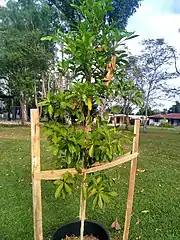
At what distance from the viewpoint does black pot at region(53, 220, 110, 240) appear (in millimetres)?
2006

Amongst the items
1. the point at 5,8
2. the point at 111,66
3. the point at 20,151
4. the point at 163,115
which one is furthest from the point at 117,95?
the point at 163,115

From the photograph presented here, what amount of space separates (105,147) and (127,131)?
0.40m

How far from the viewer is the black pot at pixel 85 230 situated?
79.0 inches

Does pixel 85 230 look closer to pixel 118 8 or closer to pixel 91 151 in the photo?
pixel 91 151

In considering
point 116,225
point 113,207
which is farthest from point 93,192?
point 113,207

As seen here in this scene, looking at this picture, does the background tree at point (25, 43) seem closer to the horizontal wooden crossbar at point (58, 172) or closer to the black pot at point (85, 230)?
the black pot at point (85, 230)

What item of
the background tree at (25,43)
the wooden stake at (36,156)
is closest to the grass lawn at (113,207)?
the wooden stake at (36,156)

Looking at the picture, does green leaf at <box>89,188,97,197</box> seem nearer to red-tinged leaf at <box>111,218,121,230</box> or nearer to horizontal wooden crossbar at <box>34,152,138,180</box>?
horizontal wooden crossbar at <box>34,152,138,180</box>

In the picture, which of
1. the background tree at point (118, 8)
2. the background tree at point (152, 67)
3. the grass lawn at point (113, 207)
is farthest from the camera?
the background tree at point (152, 67)

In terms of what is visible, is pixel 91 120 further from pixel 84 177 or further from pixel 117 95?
pixel 84 177

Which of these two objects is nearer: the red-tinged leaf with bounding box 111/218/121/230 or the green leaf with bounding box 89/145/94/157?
the green leaf with bounding box 89/145/94/157

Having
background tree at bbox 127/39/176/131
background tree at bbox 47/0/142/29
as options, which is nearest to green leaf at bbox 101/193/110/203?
background tree at bbox 47/0/142/29

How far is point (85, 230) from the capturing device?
83.2 inches

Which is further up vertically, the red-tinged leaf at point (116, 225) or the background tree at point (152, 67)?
the background tree at point (152, 67)
